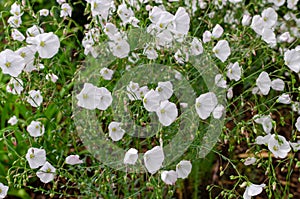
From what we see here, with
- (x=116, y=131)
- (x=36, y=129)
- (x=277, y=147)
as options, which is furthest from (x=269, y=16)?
(x=36, y=129)

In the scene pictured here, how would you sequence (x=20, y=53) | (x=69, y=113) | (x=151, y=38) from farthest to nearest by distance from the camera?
(x=69, y=113)
(x=151, y=38)
(x=20, y=53)

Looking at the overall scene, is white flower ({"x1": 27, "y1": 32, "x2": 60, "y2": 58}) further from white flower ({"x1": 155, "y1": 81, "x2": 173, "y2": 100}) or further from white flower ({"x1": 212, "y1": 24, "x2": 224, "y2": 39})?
white flower ({"x1": 212, "y1": 24, "x2": 224, "y2": 39})

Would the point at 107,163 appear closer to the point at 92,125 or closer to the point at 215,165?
the point at 92,125

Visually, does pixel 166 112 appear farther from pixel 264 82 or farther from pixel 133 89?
pixel 264 82

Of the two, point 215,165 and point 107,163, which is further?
point 215,165

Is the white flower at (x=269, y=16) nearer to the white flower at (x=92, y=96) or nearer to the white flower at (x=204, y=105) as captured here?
the white flower at (x=204, y=105)

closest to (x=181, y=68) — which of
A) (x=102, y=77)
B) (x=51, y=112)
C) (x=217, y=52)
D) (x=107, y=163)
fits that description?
(x=217, y=52)

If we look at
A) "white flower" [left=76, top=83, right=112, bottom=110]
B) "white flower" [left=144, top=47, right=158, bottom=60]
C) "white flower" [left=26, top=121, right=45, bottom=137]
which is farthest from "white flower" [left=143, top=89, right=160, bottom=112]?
"white flower" [left=26, top=121, right=45, bottom=137]
